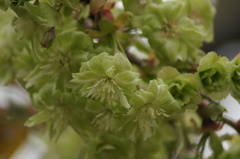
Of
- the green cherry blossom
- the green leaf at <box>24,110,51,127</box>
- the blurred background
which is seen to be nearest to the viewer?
the green cherry blossom

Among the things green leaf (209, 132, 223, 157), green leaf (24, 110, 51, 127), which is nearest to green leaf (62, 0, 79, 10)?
green leaf (24, 110, 51, 127)

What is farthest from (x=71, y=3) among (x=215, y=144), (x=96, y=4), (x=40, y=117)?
(x=215, y=144)

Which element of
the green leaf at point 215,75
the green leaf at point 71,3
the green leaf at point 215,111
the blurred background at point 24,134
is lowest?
the blurred background at point 24,134

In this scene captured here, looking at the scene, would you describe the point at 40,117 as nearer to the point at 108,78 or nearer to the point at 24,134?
the point at 108,78

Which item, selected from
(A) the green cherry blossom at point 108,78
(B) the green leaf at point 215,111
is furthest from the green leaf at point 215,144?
(A) the green cherry blossom at point 108,78

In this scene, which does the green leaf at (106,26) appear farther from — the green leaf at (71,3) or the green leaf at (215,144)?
the green leaf at (215,144)

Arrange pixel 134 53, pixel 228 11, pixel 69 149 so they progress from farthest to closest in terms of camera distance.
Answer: pixel 228 11 < pixel 69 149 < pixel 134 53

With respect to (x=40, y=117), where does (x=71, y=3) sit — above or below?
above

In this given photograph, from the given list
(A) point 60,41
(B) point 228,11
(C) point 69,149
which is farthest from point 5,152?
(B) point 228,11

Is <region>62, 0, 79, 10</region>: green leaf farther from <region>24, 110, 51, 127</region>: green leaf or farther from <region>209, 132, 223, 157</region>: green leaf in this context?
<region>209, 132, 223, 157</region>: green leaf

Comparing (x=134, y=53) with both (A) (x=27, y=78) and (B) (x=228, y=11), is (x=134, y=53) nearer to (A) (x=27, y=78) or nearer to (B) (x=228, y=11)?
(A) (x=27, y=78)

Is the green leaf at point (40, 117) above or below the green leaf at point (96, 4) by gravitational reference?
below
